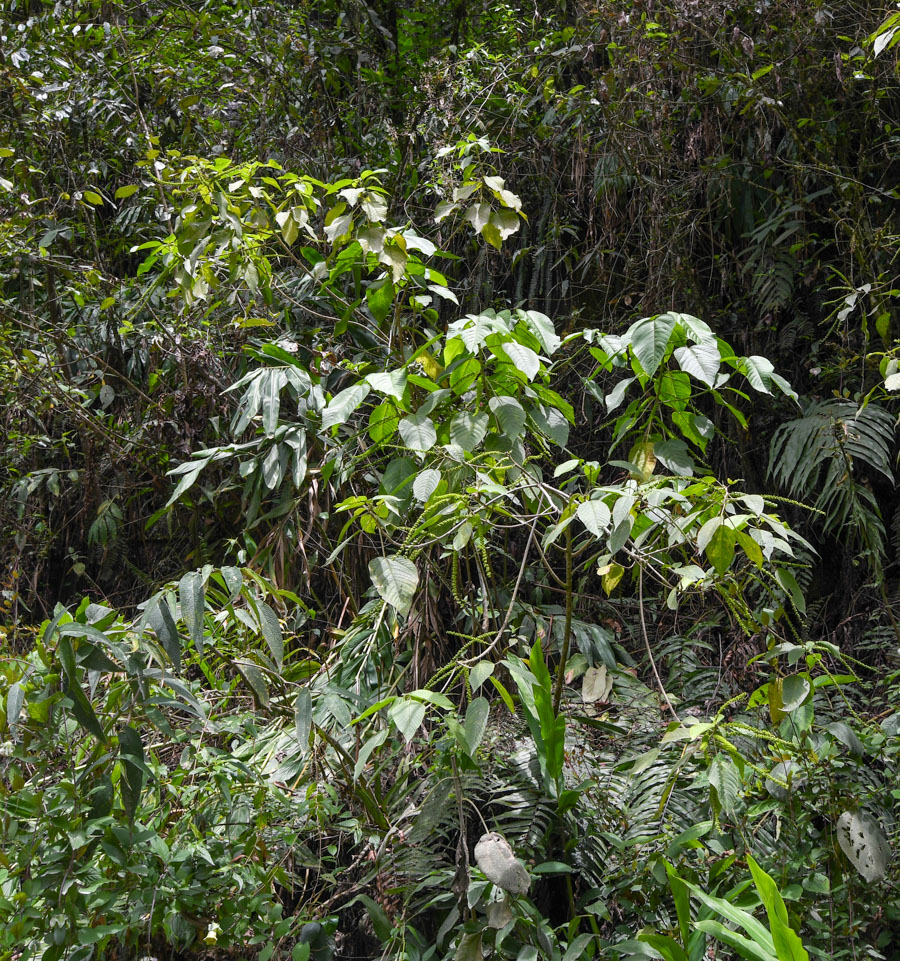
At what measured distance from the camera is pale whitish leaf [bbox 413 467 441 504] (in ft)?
5.67

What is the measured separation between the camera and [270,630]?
5.56 feet

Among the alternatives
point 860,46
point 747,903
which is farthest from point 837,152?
point 747,903

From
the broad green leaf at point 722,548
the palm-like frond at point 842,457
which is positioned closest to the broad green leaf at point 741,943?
the broad green leaf at point 722,548

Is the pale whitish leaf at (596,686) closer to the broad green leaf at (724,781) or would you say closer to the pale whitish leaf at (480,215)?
the broad green leaf at (724,781)

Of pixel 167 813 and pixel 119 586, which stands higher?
pixel 167 813

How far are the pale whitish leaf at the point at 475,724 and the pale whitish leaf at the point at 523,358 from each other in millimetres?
631

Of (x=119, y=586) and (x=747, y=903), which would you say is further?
(x=119, y=586)

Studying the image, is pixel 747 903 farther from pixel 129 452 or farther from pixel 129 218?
pixel 129 218

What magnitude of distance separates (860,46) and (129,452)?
125 inches

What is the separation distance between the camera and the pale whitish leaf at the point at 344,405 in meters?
1.89

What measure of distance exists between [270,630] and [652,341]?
36.6 inches

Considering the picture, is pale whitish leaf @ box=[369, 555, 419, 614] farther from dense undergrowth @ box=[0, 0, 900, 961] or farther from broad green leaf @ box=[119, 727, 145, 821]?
broad green leaf @ box=[119, 727, 145, 821]

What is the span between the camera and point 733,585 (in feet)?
5.28

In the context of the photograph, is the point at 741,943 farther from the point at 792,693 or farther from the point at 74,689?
the point at 74,689
